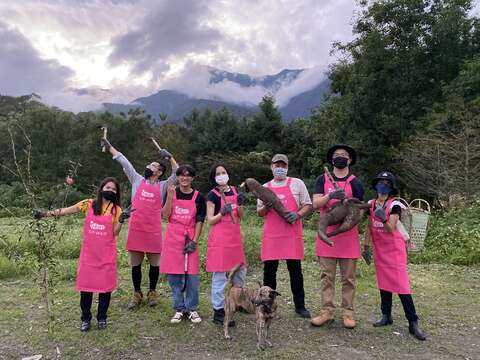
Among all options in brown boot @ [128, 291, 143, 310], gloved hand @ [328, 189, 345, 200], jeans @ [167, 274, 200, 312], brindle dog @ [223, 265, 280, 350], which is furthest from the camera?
brown boot @ [128, 291, 143, 310]

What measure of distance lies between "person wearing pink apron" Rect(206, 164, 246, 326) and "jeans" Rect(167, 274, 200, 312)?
0.75 ft

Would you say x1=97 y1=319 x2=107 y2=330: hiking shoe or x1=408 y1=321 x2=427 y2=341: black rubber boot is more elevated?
x1=408 y1=321 x2=427 y2=341: black rubber boot

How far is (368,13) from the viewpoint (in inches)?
695

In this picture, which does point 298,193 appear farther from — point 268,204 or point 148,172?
point 148,172

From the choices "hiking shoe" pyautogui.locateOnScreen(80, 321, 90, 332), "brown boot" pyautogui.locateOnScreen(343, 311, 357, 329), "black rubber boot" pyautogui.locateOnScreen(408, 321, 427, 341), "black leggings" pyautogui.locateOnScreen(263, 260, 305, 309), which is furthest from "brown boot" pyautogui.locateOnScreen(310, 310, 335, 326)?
"hiking shoe" pyautogui.locateOnScreen(80, 321, 90, 332)

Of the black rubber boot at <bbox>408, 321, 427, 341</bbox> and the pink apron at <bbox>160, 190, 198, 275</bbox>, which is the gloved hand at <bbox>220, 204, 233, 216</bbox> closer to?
the pink apron at <bbox>160, 190, 198, 275</bbox>

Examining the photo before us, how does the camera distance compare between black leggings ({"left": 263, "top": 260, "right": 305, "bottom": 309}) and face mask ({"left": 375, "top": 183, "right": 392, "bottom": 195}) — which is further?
black leggings ({"left": 263, "top": 260, "right": 305, "bottom": 309})

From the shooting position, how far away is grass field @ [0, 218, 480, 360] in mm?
4055

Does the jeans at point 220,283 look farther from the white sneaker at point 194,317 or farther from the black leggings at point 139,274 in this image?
the black leggings at point 139,274

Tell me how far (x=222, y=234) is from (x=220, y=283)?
54 centimetres

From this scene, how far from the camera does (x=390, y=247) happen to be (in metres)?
4.46

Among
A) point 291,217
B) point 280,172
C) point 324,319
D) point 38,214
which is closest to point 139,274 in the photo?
point 38,214

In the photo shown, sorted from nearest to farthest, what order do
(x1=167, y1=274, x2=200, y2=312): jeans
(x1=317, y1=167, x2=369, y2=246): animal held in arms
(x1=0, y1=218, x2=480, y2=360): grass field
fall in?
(x1=0, y1=218, x2=480, y2=360): grass field
(x1=317, y1=167, x2=369, y2=246): animal held in arms
(x1=167, y1=274, x2=200, y2=312): jeans

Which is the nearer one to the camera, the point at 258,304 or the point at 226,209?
the point at 258,304
